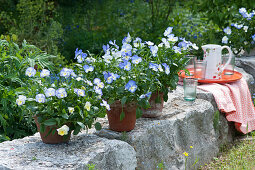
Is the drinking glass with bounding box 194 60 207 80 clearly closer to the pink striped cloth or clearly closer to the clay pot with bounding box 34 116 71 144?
the pink striped cloth

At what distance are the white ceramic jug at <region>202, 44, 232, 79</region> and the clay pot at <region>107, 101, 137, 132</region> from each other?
1.25 m

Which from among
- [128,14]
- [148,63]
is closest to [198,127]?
[148,63]

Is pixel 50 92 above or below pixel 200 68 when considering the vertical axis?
above

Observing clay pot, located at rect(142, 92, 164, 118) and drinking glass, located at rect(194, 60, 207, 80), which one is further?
drinking glass, located at rect(194, 60, 207, 80)

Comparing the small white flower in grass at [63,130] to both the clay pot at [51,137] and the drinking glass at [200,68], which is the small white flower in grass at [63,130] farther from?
the drinking glass at [200,68]

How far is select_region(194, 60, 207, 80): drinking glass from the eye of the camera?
3.15 m

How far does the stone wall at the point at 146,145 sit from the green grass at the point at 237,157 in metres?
0.06

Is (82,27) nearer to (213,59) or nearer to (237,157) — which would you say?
(213,59)

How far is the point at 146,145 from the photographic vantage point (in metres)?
2.25

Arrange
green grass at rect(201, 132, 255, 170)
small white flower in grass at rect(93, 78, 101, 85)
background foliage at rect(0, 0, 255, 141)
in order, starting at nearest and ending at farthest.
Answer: small white flower in grass at rect(93, 78, 101, 85) → background foliage at rect(0, 0, 255, 141) → green grass at rect(201, 132, 255, 170)

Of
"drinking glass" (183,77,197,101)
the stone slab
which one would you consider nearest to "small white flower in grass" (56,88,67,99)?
the stone slab

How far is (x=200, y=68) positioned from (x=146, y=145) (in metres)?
1.18

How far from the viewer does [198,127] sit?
2820mm

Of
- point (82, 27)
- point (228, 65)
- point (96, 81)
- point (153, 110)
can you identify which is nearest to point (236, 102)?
point (228, 65)
